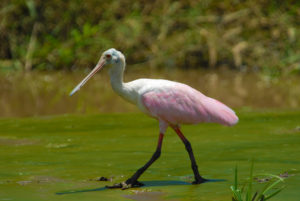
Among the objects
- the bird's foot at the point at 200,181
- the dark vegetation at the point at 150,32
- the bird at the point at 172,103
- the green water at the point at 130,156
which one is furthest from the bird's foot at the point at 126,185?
the dark vegetation at the point at 150,32

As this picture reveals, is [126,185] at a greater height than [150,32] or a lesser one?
lesser

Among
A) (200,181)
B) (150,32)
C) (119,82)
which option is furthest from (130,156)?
(150,32)

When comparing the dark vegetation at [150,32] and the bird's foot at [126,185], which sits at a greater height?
the dark vegetation at [150,32]

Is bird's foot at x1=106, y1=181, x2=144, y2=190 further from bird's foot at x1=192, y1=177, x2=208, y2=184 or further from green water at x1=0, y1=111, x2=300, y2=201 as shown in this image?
bird's foot at x1=192, y1=177, x2=208, y2=184

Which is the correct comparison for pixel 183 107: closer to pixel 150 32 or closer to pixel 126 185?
pixel 126 185

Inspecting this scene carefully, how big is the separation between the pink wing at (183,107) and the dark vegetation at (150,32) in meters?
11.0

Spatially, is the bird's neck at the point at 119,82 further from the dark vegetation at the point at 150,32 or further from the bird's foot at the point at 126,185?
the dark vegetation at the point at 150,32

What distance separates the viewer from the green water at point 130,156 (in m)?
5.89

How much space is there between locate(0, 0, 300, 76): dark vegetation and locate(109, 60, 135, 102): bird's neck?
424 inches

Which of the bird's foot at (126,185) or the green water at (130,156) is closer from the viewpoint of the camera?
the green water at (130,156)

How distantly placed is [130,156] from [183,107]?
4.10 ft

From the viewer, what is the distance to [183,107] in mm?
6535

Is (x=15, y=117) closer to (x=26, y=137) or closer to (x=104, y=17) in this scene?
(x=26, y=137)

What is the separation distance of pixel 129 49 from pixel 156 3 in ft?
4.78
